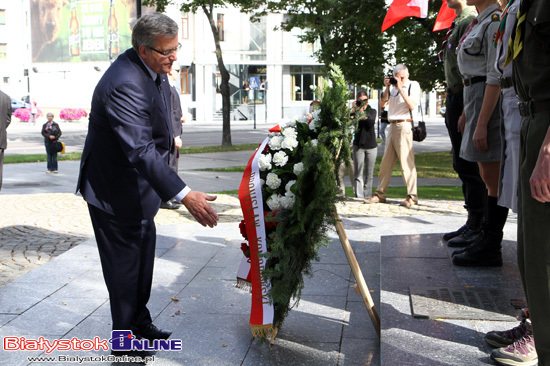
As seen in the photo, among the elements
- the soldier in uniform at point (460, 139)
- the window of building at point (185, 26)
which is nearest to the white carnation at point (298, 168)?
the soldier in uniform at point (460, 139)

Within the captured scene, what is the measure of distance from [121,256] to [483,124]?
8.77ft

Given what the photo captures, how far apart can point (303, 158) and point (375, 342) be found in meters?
1.37

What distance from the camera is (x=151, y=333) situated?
14.1 feet

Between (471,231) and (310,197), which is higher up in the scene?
(310,197)

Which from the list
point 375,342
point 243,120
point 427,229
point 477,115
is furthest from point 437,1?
point 243,120

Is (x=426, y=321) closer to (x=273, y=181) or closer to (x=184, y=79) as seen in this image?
(x=273, y=181)

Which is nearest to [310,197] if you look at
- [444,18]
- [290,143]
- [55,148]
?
[290,143]

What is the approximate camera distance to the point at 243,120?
54.3 meters

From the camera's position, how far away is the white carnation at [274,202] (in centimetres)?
400

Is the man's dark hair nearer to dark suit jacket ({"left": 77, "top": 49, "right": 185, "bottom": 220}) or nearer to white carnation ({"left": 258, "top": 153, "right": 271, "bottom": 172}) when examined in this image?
dark suit jacket ({"left": 77, "top": 49, "right": 185, "bottom": 220})

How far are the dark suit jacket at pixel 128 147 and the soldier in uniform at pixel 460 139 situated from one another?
9.10ft

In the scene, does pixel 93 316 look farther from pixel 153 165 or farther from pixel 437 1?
pixel 437 1

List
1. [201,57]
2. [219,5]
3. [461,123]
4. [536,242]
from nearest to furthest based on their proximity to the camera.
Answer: [536,242]
[461,123]
[219,5]
[201,57]

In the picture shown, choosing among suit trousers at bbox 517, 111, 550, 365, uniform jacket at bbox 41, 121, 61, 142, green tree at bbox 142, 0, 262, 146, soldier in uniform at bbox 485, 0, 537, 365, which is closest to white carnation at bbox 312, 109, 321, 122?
soldier in uniform at bbox 485, 0, 537, 365
